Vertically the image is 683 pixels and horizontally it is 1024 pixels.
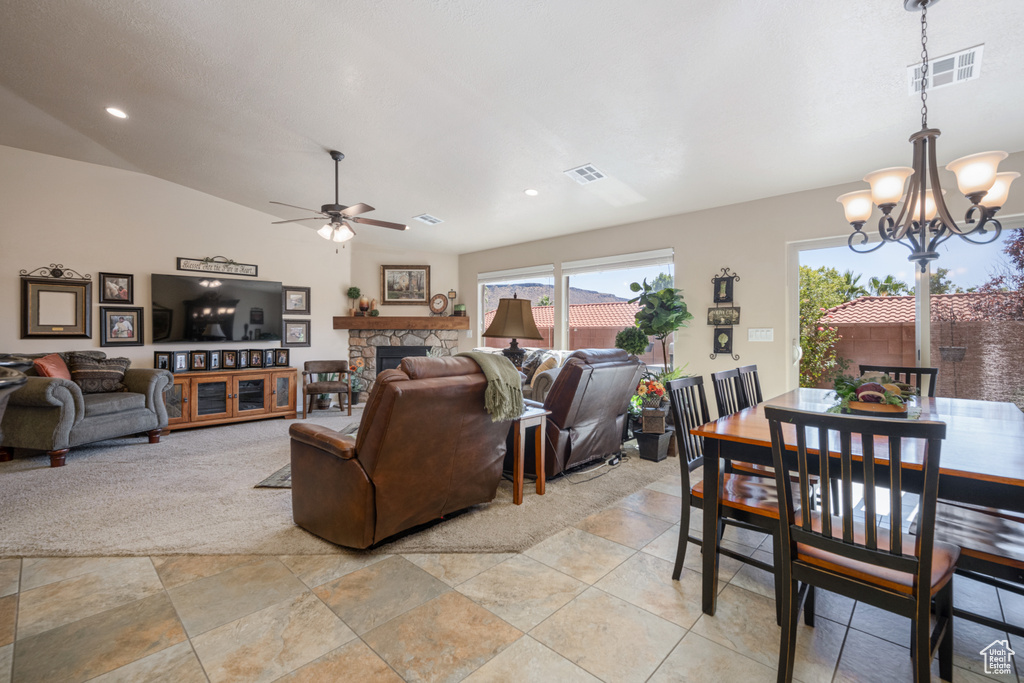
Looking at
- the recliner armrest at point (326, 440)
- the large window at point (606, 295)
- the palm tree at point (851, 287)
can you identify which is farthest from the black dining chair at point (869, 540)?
the large window at point (606, 295)

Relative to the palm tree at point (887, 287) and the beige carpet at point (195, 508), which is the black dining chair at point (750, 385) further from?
the palm tree at point (887, 287)

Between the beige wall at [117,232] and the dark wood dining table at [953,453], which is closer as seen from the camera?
the dark wood dining table at [953,453]

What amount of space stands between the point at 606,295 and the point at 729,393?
3593 millimetres

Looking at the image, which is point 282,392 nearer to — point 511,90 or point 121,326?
point 121,326

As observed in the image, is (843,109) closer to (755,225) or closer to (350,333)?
(755,225)

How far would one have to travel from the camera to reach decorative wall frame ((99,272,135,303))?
4.79m

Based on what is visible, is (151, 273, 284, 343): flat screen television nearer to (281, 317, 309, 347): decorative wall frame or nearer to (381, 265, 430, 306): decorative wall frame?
→ (281, 317, 309, 347): decorative wall frame

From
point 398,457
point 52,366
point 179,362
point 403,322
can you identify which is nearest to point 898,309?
point 398,457

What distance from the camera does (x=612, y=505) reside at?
2852mm

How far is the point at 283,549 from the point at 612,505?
74.2 inches

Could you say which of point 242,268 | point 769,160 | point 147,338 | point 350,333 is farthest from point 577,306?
point 147,338

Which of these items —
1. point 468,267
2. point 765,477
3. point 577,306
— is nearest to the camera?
point 765,477

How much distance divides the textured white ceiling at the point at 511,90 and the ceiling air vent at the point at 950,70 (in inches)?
2.2

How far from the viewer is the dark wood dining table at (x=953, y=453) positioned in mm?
1182
